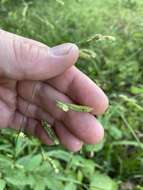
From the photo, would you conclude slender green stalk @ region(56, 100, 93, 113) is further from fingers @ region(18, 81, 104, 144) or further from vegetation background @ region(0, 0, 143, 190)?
vegetation background @ region(0, 0, 143, 190)

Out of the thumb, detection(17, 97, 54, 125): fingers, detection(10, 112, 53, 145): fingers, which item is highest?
the thumb

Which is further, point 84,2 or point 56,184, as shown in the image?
point 84,2

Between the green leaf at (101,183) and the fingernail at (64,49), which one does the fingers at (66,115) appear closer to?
the fingernail at (64,49)

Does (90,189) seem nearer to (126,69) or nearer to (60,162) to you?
(60,162)

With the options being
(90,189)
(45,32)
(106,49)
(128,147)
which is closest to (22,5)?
(45,32)

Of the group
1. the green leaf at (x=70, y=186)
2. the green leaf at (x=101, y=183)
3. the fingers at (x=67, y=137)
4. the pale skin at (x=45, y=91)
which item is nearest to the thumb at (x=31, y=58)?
the pale skin at (x=45, y=91)

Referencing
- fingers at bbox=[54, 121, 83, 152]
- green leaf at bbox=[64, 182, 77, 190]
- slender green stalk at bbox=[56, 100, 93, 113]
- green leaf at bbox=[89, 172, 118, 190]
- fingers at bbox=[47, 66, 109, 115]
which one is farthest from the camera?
green leaf at bbox=[89, 172, 118, 190]

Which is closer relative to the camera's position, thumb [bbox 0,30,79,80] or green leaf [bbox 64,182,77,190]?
thumb [bbox 0,30,79,80]

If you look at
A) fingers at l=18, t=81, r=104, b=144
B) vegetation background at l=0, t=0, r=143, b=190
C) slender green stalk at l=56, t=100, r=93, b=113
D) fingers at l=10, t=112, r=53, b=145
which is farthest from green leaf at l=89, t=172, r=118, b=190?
slender green stalk at l=56, t=100, r=93, b=113

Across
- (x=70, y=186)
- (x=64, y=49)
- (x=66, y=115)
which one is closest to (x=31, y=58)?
(x=64, y=49)
